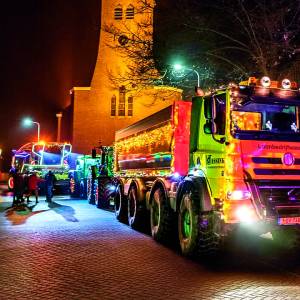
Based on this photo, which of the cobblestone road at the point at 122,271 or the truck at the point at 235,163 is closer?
the cobblestone road at the point at 122,271

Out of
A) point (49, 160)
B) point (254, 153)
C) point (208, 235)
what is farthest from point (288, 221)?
point (49, 160)

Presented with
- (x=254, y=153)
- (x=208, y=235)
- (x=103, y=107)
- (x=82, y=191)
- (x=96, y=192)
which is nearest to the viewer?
(x=254, y=153)

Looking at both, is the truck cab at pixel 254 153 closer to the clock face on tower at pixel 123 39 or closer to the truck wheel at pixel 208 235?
the truck wheel at pixel 208 235

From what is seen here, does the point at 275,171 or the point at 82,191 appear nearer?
the point at 275,171

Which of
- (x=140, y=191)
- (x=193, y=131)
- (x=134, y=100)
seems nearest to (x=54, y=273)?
(x=193, y=131)

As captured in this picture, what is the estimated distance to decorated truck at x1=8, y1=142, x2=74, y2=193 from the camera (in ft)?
109

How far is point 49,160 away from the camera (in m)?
33.6

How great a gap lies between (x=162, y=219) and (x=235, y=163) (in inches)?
145

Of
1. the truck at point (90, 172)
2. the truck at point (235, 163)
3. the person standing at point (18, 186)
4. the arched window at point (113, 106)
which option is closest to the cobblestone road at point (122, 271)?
the truck at point (235, 163)

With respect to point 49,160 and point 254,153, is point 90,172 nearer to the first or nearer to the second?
point 49,160

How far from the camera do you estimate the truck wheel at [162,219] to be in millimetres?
11873

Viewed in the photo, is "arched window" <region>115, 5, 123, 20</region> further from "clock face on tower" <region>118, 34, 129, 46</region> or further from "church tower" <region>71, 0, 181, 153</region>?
"clock face on tower" <region>118, 34, 129, 46</region>

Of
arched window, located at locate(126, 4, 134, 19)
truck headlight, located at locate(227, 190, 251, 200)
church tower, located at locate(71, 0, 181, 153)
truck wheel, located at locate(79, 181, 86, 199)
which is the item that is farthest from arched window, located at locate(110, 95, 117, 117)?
truck headlight, located at locate(227, 190, 251, 200)

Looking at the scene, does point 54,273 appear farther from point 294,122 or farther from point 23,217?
point 23,217
